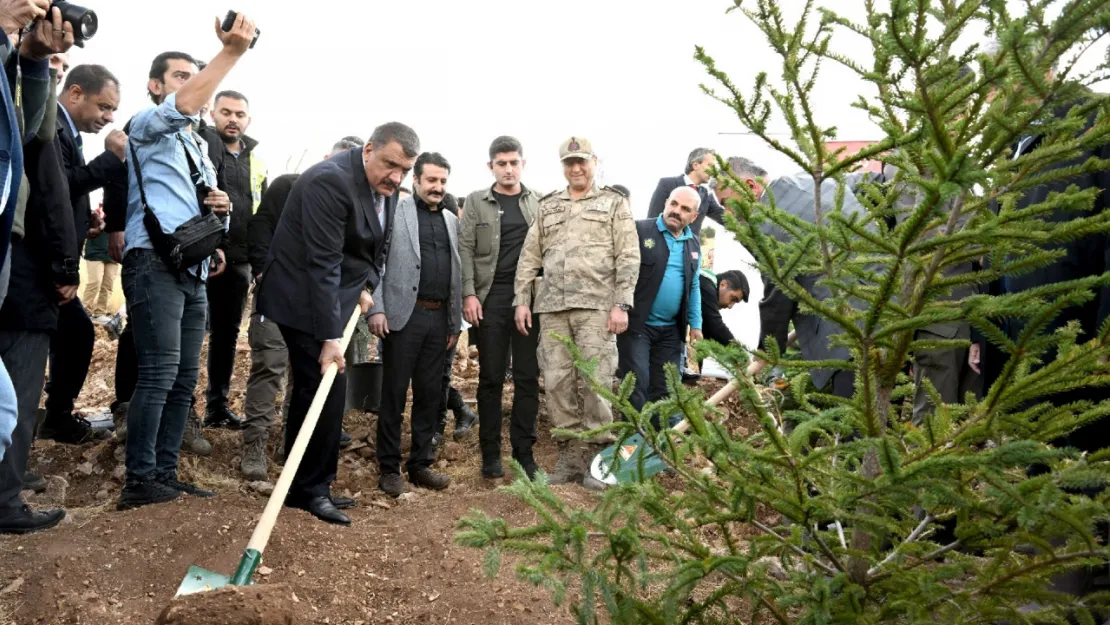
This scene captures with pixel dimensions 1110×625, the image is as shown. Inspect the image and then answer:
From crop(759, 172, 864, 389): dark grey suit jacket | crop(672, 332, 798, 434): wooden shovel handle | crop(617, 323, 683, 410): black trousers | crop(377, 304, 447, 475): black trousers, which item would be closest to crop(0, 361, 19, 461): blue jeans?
crop(672, 332, 798, 434): wooden shovel handle

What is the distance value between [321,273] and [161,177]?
83 cm

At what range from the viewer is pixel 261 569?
3787 millimetres

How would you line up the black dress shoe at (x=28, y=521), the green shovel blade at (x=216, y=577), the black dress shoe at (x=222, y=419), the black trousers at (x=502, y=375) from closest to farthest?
the green shovel blade at (x=216, y=577)
the black dress shoe at (x=28, y=521)
the black trousers at (x=502, y=375)
the black dress shoe at (x=222, y=419)

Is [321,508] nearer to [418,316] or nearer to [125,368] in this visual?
[418,316]

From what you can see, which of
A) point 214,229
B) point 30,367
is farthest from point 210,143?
point 30,367

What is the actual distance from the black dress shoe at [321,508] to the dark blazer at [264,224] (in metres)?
1.67

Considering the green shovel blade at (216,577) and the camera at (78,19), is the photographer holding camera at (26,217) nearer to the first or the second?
the camera at (78,19)

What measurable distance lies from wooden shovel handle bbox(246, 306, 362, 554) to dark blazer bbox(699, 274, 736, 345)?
3544mm

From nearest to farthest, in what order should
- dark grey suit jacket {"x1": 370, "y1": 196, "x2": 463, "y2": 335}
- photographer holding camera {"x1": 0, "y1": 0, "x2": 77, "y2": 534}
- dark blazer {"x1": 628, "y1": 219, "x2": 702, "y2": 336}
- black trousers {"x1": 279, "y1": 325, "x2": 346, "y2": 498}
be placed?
photographer holding camera {"x1": 0, "y1": 0, "x2": 77, "y2": 534} < black trousers {"x1": 279, "y1": 325, "x2": 346, "y2": 498} < dark grey suit jacket {"x1": 370, "y1": 196, "x2": 463, "y2": 335} < dark blazer {"x1": 628, "y1": 219, "x2": 702, "y2": 336}

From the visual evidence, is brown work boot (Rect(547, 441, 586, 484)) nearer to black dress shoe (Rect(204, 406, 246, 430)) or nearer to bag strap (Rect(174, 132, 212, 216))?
black dress shoe (Rect(204, 406, 246, 430))

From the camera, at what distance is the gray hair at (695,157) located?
24.8 ft

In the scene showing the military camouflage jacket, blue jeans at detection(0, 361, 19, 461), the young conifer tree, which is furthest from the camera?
the military camouflage jacket

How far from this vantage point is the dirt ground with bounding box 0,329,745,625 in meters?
3.47

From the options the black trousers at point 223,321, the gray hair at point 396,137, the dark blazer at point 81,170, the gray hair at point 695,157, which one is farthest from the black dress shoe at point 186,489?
the gray hair at point 695,157
